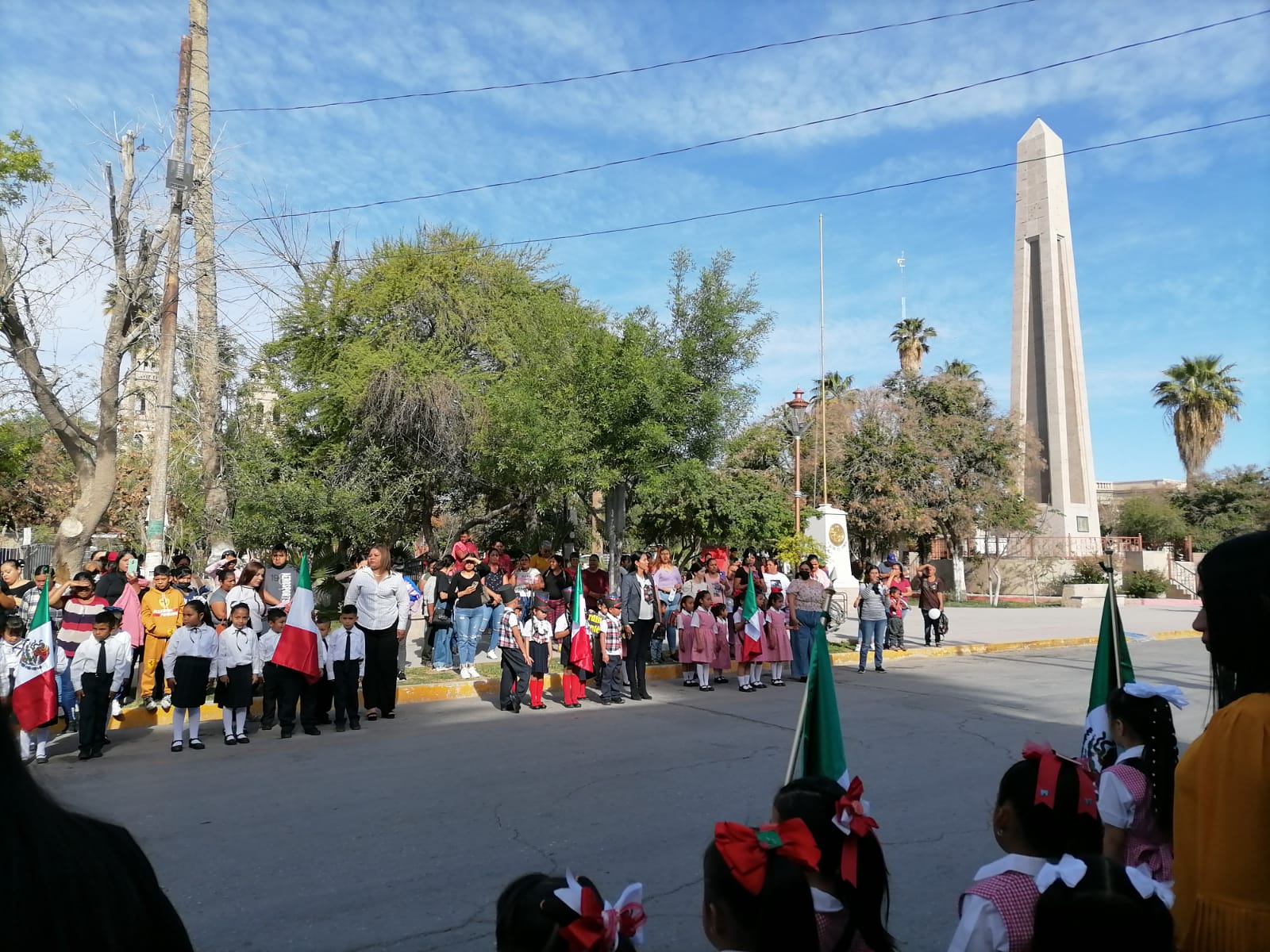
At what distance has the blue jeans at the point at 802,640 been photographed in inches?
533

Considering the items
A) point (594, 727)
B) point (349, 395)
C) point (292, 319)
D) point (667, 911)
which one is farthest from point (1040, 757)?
point (292, 319)

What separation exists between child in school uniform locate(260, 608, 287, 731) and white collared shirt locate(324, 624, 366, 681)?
1.70 feet

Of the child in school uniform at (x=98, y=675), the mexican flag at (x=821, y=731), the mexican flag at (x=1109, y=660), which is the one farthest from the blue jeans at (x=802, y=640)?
the mexican flag at (x=821, y=731)

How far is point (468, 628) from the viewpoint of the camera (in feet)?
41.4

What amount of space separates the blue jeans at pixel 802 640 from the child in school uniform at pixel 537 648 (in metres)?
4.25

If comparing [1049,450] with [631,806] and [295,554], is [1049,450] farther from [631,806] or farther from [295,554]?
[631,806]

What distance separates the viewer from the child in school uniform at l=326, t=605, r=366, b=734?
984 cm

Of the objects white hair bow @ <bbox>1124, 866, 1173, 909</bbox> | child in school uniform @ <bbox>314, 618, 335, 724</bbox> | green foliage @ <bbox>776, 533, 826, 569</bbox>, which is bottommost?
child in school uniform @ <bbox>314, 618, 335, 724</bbox>

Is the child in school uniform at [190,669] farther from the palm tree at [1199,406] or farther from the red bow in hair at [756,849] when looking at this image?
the palm tree at [1199,406]

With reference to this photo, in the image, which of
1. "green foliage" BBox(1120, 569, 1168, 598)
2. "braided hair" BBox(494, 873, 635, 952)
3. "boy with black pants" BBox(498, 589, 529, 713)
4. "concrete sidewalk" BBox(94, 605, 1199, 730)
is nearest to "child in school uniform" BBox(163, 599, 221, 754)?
"concrete sidewalk" BBox(94, 605, 1199, 730)

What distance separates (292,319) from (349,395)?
3060 millimetres

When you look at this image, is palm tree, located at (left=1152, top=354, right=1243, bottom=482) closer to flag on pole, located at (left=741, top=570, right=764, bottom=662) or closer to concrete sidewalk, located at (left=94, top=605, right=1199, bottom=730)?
concrete sidewalk, located at (left=94, top=605, right=1199, bottom=730)

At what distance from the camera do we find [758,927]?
2.25m

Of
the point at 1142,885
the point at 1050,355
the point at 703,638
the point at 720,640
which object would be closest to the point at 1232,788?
the point at 1142,885
